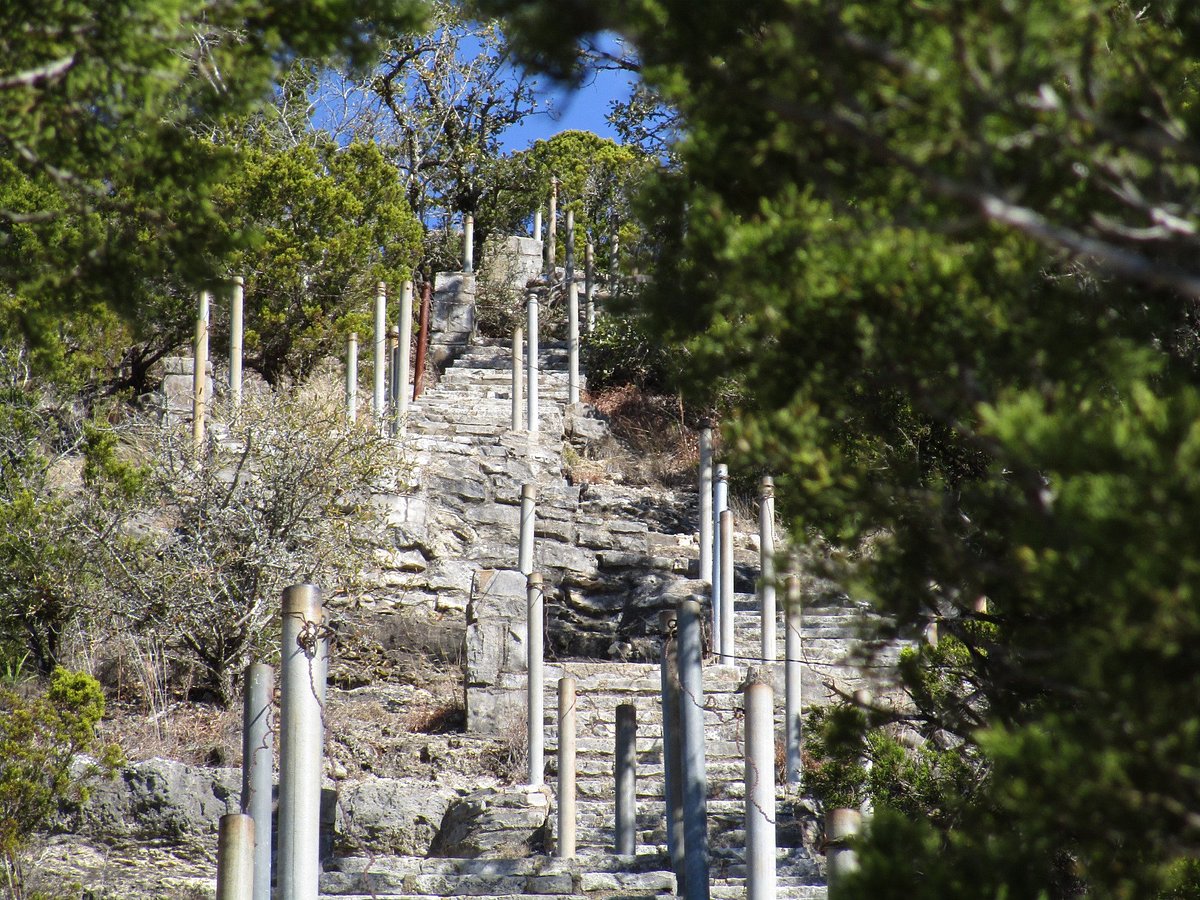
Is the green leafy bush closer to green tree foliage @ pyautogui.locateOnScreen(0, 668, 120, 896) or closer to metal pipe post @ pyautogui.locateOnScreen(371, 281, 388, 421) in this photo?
metal pipe post @ pyautogui.locateOnScreen(371, 281, 388, 421)

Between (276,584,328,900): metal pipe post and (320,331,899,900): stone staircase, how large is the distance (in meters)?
1.76

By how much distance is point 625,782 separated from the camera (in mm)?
7711

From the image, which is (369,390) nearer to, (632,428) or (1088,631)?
(632,428)

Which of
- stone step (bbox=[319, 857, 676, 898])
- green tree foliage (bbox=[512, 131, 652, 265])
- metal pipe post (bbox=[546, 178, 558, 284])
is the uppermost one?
green tree foliage (bbox=[512, 131, 652, 265])

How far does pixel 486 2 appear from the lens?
12.8 ft

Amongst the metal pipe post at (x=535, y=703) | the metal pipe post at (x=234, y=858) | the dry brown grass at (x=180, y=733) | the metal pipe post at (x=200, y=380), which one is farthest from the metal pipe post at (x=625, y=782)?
the metal pipe post at (x=200, y=380)

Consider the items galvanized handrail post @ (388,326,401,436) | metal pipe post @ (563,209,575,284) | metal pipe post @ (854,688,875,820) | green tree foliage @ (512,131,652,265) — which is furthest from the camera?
green tree foliage @ (512,131,652,265)

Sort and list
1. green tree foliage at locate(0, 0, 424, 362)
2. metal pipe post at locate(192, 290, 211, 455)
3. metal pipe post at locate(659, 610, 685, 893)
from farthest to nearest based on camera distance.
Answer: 1. metal pipe post at locate(192, 290, 211, 455)
2. metal pipe post at locate(659, 610, 685, 893)
3. green tree foliage at locate(0, 0, 424, 362)

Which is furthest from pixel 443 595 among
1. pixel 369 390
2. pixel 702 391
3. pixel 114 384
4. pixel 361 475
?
pixel 702 391

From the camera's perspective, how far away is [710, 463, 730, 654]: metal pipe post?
10867mm

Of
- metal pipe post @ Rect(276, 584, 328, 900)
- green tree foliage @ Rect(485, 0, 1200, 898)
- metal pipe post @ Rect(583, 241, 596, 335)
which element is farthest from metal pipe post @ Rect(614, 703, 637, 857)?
metal pipe post @ Rect(583, 241, 596, 335)

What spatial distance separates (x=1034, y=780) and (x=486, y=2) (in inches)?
101

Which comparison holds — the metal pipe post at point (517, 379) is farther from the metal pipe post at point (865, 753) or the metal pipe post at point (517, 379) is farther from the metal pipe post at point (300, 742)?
the metal pipe post at point (300, 742)

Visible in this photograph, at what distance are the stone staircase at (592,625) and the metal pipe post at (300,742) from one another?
176 cm
